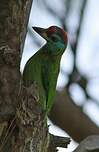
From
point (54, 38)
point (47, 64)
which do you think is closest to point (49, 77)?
point (47, 64)

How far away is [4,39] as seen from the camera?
8.11 ft

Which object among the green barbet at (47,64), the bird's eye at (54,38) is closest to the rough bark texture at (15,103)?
the green barbet at (47,64)

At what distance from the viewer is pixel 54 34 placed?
2773 millimetres

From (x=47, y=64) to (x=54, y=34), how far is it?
6.2 inches

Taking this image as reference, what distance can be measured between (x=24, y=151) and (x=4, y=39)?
500 mm

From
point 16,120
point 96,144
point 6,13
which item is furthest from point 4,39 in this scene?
point 96,144

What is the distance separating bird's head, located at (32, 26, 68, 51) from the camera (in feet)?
9.02

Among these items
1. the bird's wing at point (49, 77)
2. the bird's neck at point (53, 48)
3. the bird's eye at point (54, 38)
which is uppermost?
the bird's eye at point (54, 38)

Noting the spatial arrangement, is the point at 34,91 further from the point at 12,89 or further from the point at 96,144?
the point at 96,144

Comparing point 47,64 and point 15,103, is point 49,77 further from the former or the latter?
point 15,103

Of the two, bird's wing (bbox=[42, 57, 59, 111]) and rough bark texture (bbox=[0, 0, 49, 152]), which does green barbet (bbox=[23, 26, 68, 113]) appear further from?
rough bark texture (bbox=[0, 0, 49, 152])

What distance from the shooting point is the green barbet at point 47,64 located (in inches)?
105

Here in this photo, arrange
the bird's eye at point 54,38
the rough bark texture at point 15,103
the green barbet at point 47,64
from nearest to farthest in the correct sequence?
1. the rough bark texture at point 15,103
2. the green barbet at point 47,64
3. the bird's eye at point 54,38

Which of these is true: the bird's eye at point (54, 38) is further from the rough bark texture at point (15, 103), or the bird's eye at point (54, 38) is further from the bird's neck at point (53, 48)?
the rough bark texture at point (15, 103)
